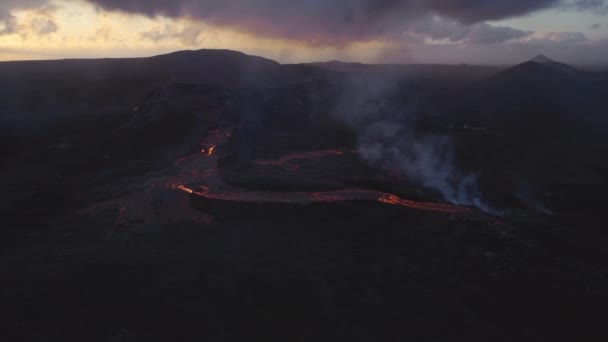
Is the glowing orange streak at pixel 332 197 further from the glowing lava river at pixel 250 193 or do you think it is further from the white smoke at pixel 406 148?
the white smoke at pixel 406 148

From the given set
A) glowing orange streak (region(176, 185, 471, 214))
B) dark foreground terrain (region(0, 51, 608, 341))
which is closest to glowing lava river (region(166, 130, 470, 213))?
glowing orange streak (region(176, 185, 471, 214))

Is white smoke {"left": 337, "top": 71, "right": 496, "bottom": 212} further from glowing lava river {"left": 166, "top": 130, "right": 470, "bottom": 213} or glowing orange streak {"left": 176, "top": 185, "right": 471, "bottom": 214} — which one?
glowing lava river {"left": 166, "top": 130, "right": 470, "bottom": 213}

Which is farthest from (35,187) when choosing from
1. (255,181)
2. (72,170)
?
(255,181)

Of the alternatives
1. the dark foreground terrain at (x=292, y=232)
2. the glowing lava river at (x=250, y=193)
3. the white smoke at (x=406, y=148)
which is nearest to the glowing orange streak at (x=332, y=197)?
the glowing lava river at (x=250, y=193)

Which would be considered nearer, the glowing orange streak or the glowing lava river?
the glowing orange streak

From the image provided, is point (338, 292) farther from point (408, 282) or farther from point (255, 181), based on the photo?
point (255, 181)

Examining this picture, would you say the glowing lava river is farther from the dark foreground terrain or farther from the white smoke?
the white smoke

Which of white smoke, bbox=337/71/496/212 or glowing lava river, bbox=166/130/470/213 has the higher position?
white smoke, bbox=337/71/496/212

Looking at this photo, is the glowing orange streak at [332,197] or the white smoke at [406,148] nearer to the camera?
the glowing orange streak at [332,197]

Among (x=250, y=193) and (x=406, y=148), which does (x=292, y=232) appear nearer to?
(x=250, y=193)
